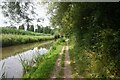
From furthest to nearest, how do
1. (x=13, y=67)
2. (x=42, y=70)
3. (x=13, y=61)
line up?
1. (x=13, y=61)
2. (x=13, y=67)
3. (x=42, y=70)

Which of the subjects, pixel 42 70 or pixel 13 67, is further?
pixel 13 67

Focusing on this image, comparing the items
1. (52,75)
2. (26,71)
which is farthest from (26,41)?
(52,75)

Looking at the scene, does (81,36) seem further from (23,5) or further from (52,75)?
(23,5)

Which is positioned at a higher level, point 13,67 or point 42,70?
point 42,70

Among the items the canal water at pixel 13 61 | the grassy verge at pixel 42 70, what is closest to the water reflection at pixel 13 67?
the canal water at pixel 13 61

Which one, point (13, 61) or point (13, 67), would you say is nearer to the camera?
point (13, 67)

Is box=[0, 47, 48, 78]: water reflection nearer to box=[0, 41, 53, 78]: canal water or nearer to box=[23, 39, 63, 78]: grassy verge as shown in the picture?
box=[0, 41, 53, 78]: canal water

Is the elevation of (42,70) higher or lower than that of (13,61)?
higher

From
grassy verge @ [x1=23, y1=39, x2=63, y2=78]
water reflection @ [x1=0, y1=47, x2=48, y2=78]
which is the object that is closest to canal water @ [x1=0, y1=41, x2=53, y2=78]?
water reflection @ [x1=0, y1=47, x2=48, y2=78]

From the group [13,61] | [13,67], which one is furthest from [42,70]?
[13,61]

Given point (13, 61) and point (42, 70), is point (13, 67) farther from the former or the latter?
point (42, 70)

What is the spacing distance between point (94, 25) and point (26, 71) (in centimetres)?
569

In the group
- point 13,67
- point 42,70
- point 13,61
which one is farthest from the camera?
point 13,61

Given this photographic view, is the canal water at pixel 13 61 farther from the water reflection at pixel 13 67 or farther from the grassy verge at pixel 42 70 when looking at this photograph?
the grassy verge at pixel 42 70
